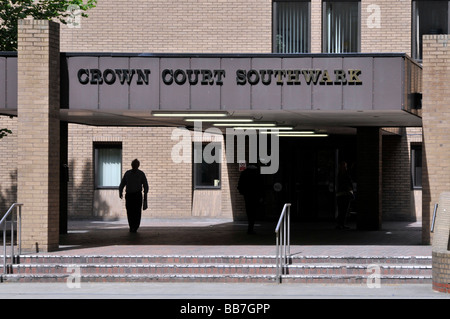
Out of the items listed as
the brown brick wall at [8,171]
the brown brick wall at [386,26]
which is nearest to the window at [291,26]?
the brown brick wall at [386,26]

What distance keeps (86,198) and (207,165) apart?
12.7 ft

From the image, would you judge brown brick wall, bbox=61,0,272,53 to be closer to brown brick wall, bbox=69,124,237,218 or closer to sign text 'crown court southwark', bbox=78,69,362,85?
brown brick wall, bbox=69,124,237,218

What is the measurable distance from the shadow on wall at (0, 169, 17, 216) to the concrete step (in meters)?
12.2

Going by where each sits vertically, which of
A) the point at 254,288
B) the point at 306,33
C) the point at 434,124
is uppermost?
the point at 306,33

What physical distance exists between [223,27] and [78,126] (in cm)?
537

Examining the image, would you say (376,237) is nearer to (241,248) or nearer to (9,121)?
(241,248)

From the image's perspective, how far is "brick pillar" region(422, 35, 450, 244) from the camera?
16.8 metres

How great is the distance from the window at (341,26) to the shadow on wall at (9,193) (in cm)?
1034

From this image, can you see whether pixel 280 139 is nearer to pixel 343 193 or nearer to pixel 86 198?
pixel 343 193

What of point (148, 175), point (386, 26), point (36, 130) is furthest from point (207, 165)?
point (36, 130)

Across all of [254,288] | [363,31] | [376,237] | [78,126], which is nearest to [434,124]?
[376,237]

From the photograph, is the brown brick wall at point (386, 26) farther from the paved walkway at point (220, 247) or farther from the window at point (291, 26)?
the paved walkway at point (220, 247)

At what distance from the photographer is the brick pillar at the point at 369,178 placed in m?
22.0

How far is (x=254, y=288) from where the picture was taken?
13250 millimetres
